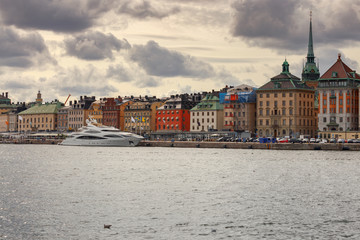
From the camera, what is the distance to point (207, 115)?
183375 mm

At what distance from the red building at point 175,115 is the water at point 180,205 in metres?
122

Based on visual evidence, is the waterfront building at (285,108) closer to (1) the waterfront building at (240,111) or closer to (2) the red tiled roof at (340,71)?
(1) the waterfront building at (240,111)

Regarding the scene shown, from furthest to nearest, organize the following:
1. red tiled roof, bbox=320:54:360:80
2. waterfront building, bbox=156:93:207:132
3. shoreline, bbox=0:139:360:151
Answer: waterfront building, bbox=156:93:207:132
red tiled roof, bbox=320:54:360:80
shoreline, bbox=0:139:360:151

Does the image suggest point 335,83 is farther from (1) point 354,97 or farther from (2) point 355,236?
(2) point 355,236

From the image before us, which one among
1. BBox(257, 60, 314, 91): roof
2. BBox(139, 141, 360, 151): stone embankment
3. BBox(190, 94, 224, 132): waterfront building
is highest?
BBox(257, 60, 314, 91): roof

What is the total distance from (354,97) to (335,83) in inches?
226

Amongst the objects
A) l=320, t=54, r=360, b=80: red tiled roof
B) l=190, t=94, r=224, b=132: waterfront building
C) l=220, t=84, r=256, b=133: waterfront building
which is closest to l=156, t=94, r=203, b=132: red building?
l=190, t=94, r=224, b=132: waterfront building

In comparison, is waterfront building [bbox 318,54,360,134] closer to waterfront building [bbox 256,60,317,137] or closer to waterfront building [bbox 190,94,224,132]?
waterfront building [bbox 256,60,317,137]

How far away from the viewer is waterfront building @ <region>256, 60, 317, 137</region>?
531 ft

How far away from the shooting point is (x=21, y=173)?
226ft

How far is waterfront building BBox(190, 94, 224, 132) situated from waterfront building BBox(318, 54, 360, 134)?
119ft

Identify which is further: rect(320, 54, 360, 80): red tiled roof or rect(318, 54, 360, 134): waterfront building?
rect(320, 54, 360, 80): red tiled roof

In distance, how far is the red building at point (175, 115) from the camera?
190 meters

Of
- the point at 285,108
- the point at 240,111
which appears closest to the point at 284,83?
the point at 285,108
